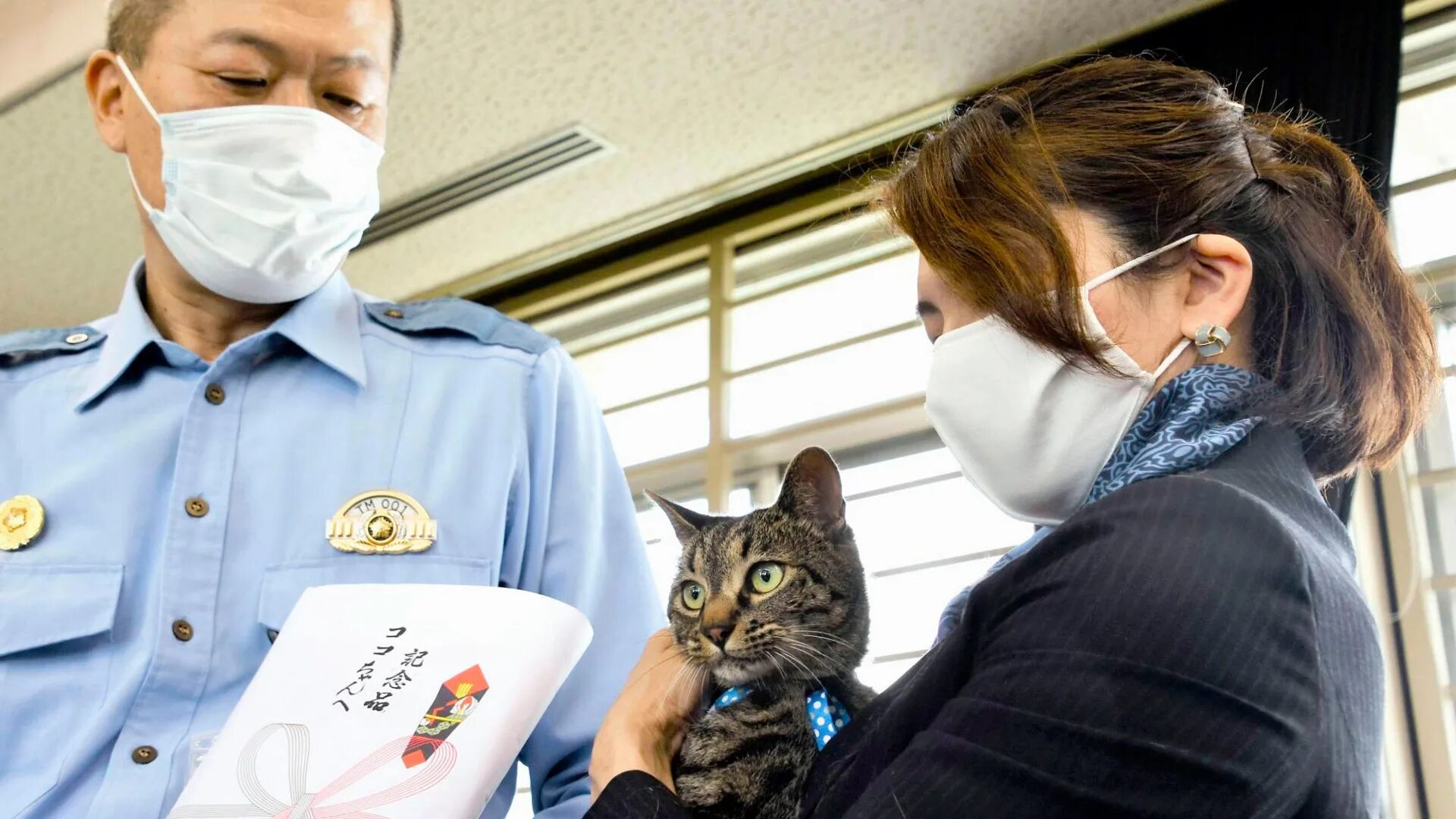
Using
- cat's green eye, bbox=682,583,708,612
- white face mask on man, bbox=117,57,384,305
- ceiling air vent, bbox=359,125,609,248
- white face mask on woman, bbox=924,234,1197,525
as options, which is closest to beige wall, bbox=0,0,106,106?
ceiling air vent, bbox=359,125,609,248

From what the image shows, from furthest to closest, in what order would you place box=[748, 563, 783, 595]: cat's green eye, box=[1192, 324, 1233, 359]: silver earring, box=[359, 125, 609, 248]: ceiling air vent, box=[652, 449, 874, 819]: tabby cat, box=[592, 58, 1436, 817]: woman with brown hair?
box=[359, 125, 609, 248]: ceiling air vent
box=[748, 563, 783, 595]: cat's green eye
box=[652, 449, 874, 819]: tabby cat
box=[1192, 324, 1233, 359]: silver earring
box=[592, 58, 1436, 817]: woman with brown hair

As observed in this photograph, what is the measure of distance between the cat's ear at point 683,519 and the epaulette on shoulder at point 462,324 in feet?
0.83

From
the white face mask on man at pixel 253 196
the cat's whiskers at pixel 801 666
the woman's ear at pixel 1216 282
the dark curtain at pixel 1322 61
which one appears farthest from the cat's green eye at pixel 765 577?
the dark curtain at pixel 1322 61

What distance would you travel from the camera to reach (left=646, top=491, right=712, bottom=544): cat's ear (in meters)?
1.54

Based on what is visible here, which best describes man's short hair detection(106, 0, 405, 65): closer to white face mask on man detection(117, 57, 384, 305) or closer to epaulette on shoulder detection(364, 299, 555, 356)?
white face mask on man detection(117, 57, 384, 305)

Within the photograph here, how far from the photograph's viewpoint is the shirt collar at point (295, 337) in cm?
137

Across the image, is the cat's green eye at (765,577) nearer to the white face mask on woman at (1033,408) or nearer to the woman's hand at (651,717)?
the woman's hand at (651,717)

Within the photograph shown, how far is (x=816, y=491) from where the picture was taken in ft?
4.63

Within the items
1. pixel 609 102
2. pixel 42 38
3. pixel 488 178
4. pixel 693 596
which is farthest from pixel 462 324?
pixel 42 38

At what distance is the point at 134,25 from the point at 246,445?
0.58 metres

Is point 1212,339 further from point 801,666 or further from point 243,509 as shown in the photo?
point 243,509

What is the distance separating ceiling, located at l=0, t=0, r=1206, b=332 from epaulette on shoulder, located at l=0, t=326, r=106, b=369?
5.68 feet

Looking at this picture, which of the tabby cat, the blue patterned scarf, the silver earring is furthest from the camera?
the tabby cat

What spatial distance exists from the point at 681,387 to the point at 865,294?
67 centimetres
